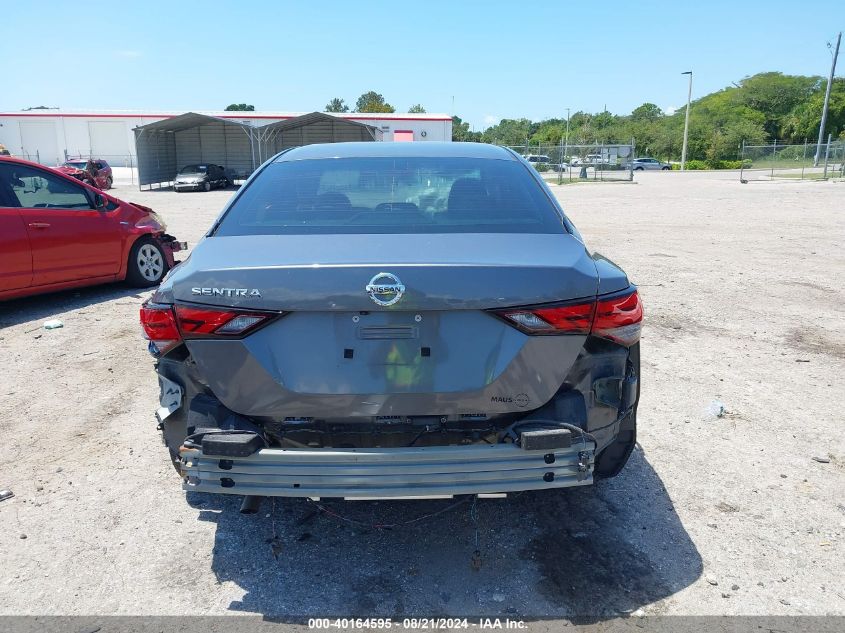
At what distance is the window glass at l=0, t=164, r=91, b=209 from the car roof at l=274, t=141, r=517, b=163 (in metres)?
4.65

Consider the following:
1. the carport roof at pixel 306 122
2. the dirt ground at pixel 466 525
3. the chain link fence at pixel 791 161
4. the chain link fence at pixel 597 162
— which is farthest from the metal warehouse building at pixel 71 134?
the dirt ground at pixel 466 525

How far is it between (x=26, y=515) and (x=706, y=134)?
247 feet

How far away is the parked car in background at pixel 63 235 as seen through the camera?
7195mm

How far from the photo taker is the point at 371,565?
3.12 metres

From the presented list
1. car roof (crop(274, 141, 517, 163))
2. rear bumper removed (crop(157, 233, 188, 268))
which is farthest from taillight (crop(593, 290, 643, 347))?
rear bumper removed (crop(157, 233, 188, 268))

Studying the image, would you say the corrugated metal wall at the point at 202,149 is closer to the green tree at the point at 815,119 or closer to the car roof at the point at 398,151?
the car roof at the point at 398,151

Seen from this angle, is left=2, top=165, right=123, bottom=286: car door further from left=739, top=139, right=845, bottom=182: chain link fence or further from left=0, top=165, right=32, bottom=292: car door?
left=739, top=139, right=845, bottom=182: chain link fence

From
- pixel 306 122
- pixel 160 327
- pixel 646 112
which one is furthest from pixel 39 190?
pixel 646 112

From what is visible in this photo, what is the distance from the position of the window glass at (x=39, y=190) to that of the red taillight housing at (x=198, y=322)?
5.71 metres

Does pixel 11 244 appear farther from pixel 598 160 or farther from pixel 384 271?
pixel 598 160

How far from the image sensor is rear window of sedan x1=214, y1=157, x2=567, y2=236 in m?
3.17

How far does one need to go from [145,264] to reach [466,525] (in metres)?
6.92

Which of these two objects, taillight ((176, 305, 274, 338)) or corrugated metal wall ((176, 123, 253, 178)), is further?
corrugated metal wall ((176, 123, 253, 178))

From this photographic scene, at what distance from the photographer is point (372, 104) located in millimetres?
102312
